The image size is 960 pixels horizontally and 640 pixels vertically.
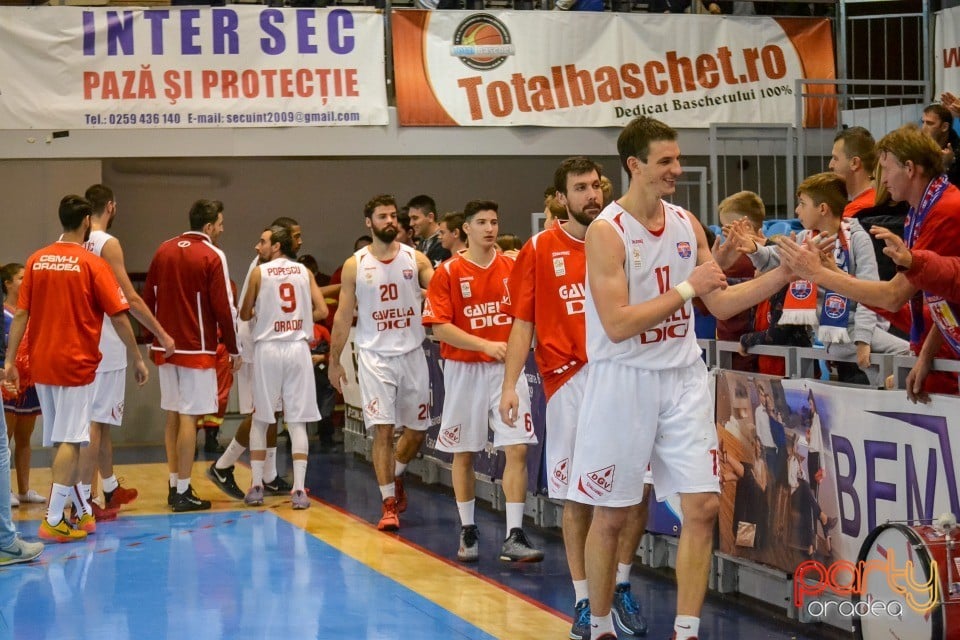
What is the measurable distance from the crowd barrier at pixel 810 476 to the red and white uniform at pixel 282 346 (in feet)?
11.4

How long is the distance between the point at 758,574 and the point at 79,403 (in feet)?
14.8

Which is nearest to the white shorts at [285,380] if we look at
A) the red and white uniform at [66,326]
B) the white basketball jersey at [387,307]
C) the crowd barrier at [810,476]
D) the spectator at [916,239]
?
the white basketball jersey at [387,307]

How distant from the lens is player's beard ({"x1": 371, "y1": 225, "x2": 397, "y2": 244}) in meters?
8.80

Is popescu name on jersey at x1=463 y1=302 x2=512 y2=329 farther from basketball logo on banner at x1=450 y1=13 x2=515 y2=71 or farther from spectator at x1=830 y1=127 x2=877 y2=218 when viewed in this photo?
basketball logo on banner at x1=450 y1=13 x2=515 y2=71

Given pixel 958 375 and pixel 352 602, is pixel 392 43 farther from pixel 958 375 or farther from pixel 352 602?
pixel 958 375

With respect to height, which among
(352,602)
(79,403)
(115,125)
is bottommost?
(352,602)

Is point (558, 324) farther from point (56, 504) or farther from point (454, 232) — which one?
point (56, 504)

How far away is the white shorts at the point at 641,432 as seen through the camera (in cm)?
493

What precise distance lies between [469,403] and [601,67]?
6582mm

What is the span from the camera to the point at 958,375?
16.4ft

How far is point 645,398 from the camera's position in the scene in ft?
16.3

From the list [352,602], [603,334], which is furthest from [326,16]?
[603,334]

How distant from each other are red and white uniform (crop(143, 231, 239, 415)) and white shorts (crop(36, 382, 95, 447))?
1099 mm

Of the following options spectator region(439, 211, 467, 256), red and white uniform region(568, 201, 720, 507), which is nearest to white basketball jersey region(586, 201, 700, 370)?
red and white uniform region(568, 201, 720, 507)
